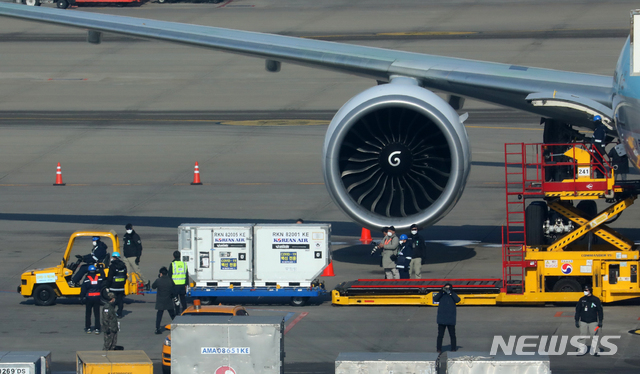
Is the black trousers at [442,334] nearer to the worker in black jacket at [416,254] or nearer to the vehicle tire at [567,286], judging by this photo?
the vehicle tire at [567,286]

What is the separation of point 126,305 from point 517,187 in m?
15.1

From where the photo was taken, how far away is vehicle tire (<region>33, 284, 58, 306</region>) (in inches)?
753

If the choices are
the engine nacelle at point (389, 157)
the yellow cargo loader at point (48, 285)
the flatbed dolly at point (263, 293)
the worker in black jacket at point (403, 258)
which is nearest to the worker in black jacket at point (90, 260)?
the yellow cargo loader at point (48, 285)

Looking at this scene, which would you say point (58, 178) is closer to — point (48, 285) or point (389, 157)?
point (48, 285)

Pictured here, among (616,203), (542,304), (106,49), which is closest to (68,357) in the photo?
(542,304)

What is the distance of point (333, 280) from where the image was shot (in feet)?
68.2

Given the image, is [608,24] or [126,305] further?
[608,24]

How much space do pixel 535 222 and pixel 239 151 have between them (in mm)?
18292

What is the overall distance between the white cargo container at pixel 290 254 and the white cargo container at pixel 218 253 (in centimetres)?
21

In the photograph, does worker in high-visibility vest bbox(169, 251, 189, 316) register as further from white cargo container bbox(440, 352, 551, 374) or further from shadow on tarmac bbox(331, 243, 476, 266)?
white cargo container bbox(440, 352, 551, 374)

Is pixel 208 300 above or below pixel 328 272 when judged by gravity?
below

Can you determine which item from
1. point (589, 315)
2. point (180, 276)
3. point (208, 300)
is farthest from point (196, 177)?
point (589, 315)

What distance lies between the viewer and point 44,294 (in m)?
19.2

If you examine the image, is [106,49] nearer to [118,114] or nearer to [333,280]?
[118,114]
